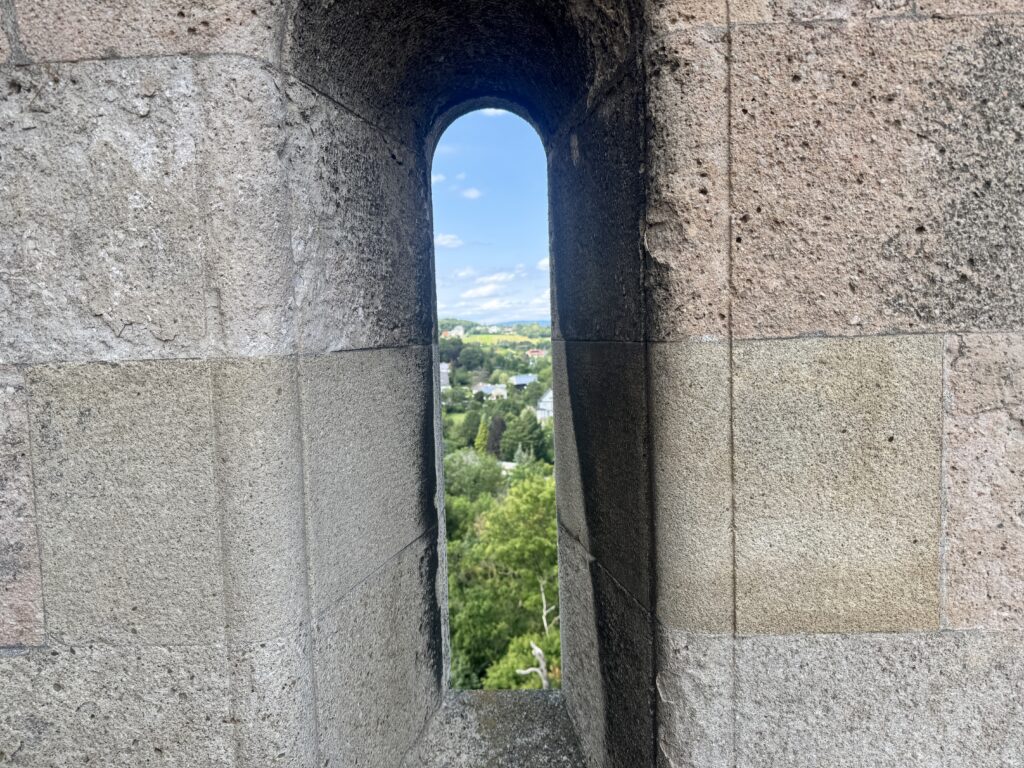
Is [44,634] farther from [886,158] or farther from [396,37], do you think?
[886,158]

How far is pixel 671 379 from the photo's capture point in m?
1.68

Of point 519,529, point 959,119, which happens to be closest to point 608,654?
point 959,119

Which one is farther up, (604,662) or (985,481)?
(985,481)

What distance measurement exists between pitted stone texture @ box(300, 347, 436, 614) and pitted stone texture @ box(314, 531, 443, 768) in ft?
0.29

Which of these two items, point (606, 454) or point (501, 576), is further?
point (501, 576)

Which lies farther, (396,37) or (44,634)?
(396,37)

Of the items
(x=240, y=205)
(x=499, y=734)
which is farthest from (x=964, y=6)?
(x=499, y=734)

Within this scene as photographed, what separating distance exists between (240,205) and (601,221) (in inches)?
42.8

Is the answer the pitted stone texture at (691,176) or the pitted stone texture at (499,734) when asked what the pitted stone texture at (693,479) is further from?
the pitted stone texture at (499,734)

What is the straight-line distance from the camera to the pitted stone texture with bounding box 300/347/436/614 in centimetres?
184

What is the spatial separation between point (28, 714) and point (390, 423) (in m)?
1.34

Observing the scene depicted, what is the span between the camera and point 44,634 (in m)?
1.74

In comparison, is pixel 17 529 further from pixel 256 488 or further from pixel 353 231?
pixel 353 231

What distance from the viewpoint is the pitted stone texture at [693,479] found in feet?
5.47
